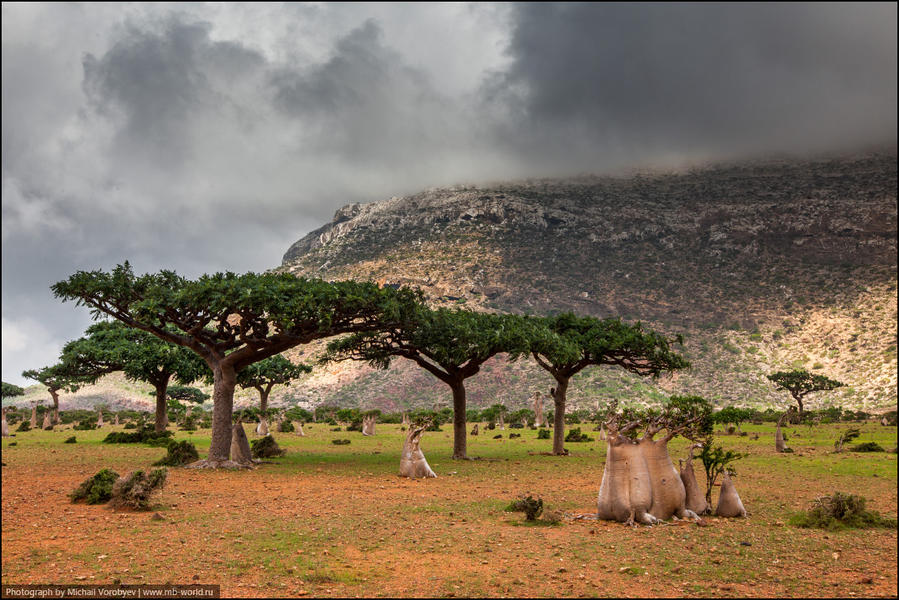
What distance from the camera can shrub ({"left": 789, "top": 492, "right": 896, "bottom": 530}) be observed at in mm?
11992

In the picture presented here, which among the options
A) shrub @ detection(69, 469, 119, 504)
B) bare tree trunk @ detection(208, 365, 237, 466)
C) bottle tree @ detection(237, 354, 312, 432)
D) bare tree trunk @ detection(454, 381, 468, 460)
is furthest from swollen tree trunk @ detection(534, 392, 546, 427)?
shrub @ detection(69, 469, 119, 504)

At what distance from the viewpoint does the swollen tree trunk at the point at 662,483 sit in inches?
459

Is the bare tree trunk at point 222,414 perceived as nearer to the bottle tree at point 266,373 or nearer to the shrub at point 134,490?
the shrub at point 134,490

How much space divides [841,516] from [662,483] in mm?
4052

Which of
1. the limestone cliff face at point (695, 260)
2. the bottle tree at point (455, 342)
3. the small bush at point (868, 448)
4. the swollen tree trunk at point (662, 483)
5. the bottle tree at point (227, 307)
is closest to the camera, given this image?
the swollen tree trunk at point (662, 483)

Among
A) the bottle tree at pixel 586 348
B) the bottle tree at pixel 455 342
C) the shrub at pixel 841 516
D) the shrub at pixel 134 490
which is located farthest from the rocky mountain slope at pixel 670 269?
the shrub at pixel 134 490

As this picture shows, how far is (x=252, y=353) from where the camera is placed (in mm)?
23062

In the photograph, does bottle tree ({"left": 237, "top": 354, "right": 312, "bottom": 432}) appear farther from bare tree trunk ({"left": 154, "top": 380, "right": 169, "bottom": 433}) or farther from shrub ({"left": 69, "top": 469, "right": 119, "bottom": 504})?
shrub ({"left": 69, "top": 469, "right": 119, "bottom": 504})

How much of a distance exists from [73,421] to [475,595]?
64201mm

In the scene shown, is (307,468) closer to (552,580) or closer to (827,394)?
(552,580)

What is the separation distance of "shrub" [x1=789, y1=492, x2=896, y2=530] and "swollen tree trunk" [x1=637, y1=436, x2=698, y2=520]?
7.93 feet

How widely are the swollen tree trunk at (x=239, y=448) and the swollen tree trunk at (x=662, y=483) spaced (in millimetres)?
15709

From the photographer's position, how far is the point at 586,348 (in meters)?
28.2

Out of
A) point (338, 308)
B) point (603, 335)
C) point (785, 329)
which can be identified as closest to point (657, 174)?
point (785, 329)
